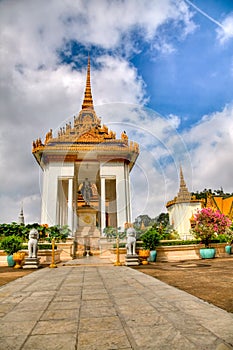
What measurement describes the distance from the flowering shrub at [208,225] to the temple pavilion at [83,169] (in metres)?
8.78

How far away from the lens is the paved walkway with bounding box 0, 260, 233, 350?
2.19 m

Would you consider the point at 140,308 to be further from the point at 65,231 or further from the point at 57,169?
the point at 57,169

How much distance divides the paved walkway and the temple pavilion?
1761cm

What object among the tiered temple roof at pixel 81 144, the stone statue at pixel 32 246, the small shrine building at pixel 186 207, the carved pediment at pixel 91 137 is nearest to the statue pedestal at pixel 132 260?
the stone statue at pixel 32 246

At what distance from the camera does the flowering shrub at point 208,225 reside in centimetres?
1491

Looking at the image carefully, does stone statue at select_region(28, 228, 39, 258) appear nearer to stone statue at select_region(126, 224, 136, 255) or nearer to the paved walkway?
stone statue at select_region(126, 224, 136, 255)

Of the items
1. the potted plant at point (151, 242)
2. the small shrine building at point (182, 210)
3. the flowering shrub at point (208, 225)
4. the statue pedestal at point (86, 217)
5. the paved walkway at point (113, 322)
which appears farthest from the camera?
the small shrine building at point (182, 210)

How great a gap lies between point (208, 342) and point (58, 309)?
2114 millimetres

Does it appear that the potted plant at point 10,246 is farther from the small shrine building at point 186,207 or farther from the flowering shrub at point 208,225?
the small shrine building at point 186,207

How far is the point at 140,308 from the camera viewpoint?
344 cm

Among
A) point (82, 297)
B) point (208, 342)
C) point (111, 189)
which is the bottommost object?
point (82, 297)

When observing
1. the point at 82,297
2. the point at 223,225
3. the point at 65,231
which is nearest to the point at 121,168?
the point at 65,231

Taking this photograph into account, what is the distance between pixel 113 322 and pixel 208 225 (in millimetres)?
13336


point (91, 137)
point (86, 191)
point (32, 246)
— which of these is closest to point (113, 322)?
point (32, 246)
